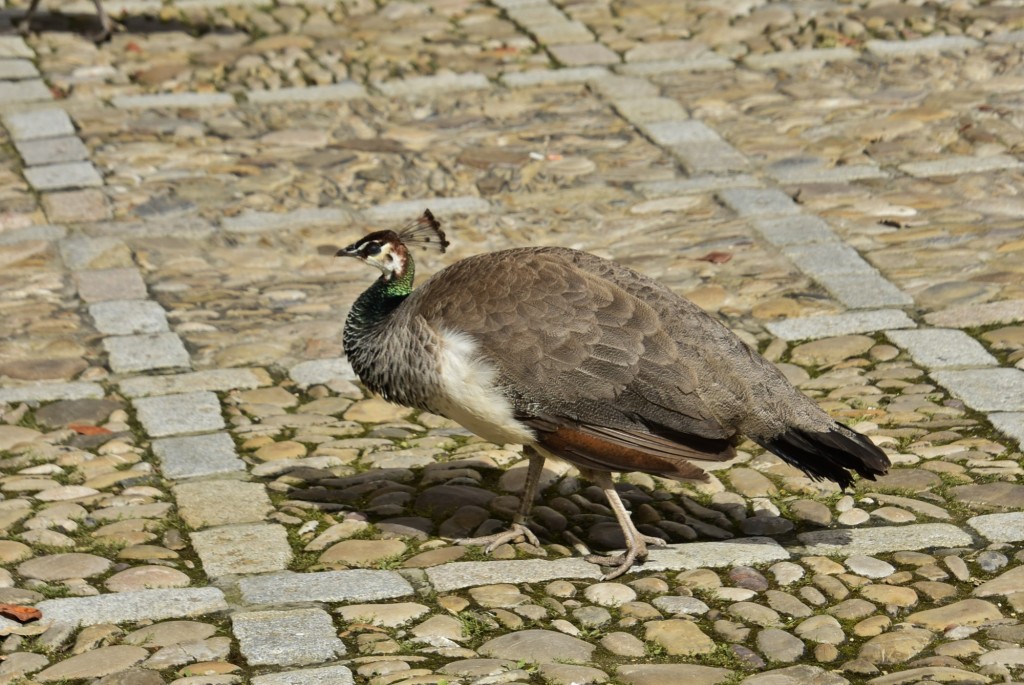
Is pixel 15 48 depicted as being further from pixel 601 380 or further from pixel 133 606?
pixel 601 380

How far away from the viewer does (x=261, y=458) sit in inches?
252

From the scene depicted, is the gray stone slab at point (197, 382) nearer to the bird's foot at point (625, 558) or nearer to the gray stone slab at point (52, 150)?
the bird's foot at point (625, 558)

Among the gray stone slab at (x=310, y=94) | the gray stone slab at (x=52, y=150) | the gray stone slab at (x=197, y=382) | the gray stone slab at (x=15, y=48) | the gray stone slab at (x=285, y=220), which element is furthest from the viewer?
the gray stone slab at (x=15, y=48)

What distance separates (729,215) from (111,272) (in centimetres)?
345

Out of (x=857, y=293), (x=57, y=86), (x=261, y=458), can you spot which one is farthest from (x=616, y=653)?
(x=57, y=86)

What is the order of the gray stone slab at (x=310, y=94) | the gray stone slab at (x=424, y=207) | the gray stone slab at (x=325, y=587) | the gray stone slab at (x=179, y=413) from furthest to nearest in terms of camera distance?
the gray stone slab at (x=310, y=94) < the gray stone slab at (x=424, y=207) < the gray stone slab at (x=179, y=413) < the gray stone slab at (x=325, y=587)

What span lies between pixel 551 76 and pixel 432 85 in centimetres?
86

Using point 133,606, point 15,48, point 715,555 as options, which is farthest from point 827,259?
point 15,48

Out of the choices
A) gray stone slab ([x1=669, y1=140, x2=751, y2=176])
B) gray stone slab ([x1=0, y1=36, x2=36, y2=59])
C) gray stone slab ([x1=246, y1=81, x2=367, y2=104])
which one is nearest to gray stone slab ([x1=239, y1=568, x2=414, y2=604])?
gray stone slab ([x1=669, y1=140, x2=751, y2=176])

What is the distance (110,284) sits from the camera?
8227 millimetres

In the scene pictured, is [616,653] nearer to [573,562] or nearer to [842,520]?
[573,562]

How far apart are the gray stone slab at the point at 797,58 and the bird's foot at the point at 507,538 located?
21.6ft

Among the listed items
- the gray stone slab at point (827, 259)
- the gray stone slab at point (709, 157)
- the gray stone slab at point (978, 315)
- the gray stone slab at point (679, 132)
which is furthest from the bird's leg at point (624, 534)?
the gray stone slab at point (679, 132)

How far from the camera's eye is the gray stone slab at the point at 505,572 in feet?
17.4
